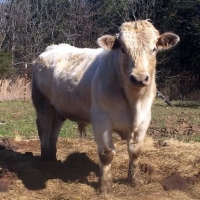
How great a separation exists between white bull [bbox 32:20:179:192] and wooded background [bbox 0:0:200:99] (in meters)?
24.6

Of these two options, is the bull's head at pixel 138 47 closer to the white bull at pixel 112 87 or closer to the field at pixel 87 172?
the white bull at pixel 112 87

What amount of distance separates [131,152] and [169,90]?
25934mm

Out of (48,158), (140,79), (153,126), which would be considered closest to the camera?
(140,79)

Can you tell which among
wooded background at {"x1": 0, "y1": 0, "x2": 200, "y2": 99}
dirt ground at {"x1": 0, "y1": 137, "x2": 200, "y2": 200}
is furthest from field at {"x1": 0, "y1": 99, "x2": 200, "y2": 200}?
wooded background at {"x1": 0, "y1": 0, "x2": 200, "y2": 99}

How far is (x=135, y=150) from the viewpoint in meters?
7.57

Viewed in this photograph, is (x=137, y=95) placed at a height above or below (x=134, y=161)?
above

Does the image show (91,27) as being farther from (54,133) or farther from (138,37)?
(138,37)

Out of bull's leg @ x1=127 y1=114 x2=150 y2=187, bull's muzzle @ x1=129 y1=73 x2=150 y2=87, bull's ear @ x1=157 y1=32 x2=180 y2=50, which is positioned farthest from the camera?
bull's leg @ x1=127 y1=114 x2=150 y2=187

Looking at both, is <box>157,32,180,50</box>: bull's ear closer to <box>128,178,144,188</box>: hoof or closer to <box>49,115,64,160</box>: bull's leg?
<box>128,178,144,188</box>: hoof

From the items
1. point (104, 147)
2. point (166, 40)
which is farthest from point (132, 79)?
point (104, 147)

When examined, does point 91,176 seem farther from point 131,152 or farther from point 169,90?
point 169,90

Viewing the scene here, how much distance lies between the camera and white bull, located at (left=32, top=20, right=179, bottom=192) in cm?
669

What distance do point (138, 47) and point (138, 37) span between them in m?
0.16

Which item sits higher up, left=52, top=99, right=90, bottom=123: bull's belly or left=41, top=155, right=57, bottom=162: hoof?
left=52, top=99, right=90, bottom=123: bull's belly
